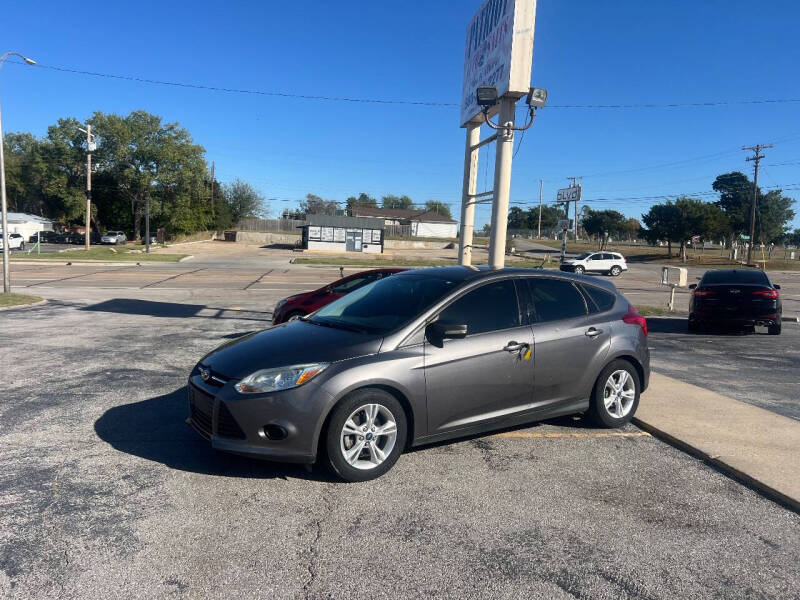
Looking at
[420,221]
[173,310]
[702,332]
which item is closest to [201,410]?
[173,310]

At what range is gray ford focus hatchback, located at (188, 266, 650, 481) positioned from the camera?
4.16 metres

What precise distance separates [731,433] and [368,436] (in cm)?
351

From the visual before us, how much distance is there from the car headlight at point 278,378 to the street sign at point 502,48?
26.0 ft

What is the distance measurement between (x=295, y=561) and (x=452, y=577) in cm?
86

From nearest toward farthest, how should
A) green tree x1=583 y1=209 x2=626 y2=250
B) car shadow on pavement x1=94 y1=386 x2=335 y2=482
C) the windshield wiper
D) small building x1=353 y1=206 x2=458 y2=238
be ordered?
car shadow on pavement x1=94 y1=386 x2=335 y2=482 < the windshield wiper < green tree x1=583 y1=209 x2=626 y2=250 < small building x1=353 y1=206 x2=458 y2=238

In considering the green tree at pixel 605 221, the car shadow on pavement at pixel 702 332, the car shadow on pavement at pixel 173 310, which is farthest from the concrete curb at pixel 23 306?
the green tree at pixel 605 221

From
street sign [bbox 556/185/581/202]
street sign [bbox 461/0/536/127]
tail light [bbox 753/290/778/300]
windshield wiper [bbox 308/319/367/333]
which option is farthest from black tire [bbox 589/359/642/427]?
street sign [bbox 556/185/581/202]

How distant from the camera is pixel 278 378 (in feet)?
13.8

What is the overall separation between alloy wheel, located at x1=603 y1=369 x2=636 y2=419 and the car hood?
99.3 inches

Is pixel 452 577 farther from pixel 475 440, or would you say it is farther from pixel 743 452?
pixel 743 452

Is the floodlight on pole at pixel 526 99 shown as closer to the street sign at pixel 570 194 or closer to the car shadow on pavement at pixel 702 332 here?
the car shadow on pavement at pixel 702 332

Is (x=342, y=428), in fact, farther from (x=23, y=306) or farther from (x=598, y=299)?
(x=23, y=306)

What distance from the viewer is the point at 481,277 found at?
5.18 m

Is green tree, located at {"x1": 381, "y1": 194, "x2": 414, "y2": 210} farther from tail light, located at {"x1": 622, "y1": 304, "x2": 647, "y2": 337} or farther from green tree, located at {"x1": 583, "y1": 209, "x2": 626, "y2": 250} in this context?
tail light, located at {"x1": 622, "y1": 304, "x2": 647, "y2": 337}
